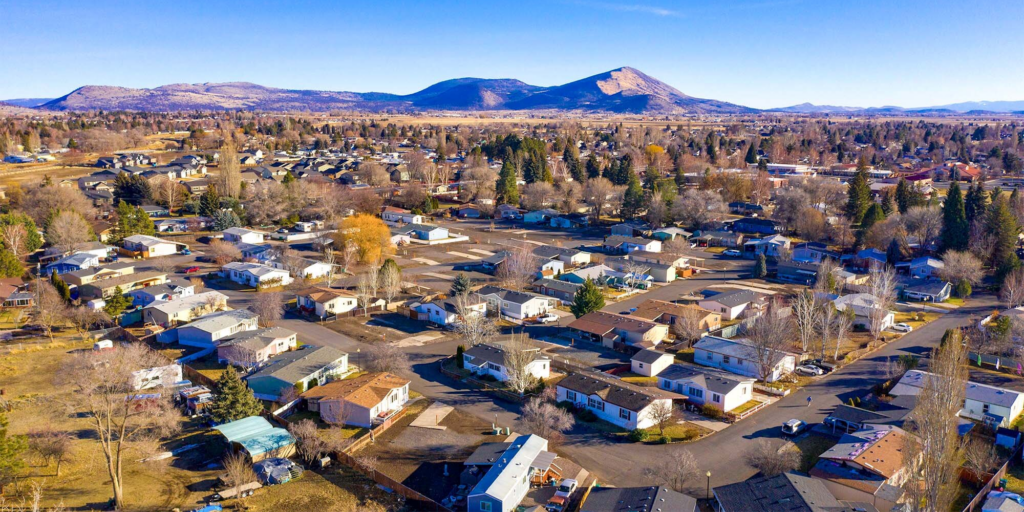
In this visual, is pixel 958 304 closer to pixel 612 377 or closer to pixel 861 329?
pixel 861 329

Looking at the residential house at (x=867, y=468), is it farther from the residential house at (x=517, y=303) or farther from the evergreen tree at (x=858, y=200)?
the evergreen tree at (x=858, y=200)

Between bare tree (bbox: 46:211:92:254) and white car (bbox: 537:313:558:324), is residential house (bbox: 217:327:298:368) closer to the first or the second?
white car (bbox: 537:313:558:324)

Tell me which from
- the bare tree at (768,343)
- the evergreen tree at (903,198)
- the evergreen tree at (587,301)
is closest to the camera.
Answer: the bare tree at (768,343)

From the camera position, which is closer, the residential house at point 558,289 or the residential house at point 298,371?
the residential house at point 298,371

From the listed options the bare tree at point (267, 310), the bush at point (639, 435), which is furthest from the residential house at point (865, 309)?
the bare tree at point (267, 310)

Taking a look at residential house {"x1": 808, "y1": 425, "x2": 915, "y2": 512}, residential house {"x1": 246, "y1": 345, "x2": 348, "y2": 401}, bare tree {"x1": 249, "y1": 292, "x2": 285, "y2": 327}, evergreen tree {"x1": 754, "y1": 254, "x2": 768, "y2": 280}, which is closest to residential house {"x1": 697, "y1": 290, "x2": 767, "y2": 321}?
evergreen tree {"x1": 754, "y1": 254, "x2": 768, "y2": 280}

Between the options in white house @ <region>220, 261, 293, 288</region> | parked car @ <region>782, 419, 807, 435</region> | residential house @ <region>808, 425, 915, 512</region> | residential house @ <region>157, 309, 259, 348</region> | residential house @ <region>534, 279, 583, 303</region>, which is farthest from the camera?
white house @ <region>220, 261, 293, 288</region>

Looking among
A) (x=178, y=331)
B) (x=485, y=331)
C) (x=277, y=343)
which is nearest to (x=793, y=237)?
(x=485, y=331)
